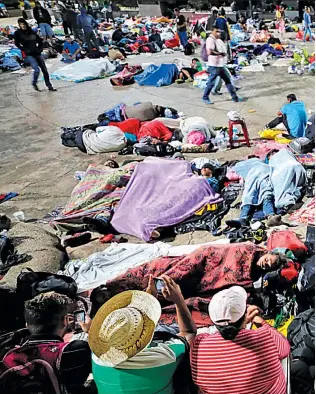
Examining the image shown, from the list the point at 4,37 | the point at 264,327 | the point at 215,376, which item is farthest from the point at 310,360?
the point at 4,37

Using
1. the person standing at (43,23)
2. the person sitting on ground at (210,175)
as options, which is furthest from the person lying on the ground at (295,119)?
the person standing at (43,23)

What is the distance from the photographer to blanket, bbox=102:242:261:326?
3557 mm

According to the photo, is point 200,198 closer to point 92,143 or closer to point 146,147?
point 146,147

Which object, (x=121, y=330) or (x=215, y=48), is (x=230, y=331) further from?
(x=215, y=48)

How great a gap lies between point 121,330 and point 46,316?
0.60 m

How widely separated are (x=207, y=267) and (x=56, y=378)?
146cm

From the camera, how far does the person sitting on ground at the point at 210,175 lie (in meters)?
5.63

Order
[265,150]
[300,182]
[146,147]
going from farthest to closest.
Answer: [146,147] → [265,150] → [300,182]

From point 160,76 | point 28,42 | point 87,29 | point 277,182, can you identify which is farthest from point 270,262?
point 87,29

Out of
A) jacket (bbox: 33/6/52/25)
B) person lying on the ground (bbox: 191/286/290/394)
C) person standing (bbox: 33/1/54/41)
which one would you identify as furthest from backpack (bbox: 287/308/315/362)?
jacket (bbox: 33/6/52/25)

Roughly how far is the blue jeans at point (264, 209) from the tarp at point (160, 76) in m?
6.93

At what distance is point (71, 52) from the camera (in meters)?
15.6

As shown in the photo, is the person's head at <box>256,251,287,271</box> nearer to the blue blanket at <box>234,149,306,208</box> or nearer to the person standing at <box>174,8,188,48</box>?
the blue blanket at <box>234,149,306,208</box>

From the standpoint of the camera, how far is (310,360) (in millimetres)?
2867
